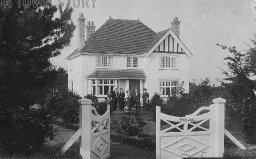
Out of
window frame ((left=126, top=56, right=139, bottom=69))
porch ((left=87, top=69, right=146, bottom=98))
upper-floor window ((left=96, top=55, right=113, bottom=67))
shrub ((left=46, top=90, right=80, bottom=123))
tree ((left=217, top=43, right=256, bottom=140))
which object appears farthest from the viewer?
window frame ((left=126, top=56, right=139, bottom=69))

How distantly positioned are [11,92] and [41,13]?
198 centimetres

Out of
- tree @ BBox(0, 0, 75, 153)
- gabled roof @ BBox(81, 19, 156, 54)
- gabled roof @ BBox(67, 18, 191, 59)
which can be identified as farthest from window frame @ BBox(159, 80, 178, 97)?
tree @ BBox(0, 0, 75, 153)

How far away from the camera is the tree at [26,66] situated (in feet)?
23.5

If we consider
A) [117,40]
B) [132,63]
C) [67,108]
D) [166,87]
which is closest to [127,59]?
[132,63]

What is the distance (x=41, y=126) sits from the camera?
27.4ft

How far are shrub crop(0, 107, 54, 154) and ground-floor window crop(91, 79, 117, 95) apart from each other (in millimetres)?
24350

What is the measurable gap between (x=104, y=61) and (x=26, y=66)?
26.0 m

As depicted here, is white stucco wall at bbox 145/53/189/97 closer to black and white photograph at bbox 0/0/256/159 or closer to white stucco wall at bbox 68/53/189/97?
white stucco wall at bbox 68/53/189/97

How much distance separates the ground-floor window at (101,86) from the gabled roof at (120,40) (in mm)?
2796

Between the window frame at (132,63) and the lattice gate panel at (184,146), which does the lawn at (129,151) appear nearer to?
the lattice gate panel at (184,146)

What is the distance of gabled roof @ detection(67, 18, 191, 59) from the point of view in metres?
32.7

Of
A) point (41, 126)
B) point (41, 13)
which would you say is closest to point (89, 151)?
point (41, 126)

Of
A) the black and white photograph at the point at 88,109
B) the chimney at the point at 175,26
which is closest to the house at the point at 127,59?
the chimney at the point at 175,26

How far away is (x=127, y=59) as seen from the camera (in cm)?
3409
